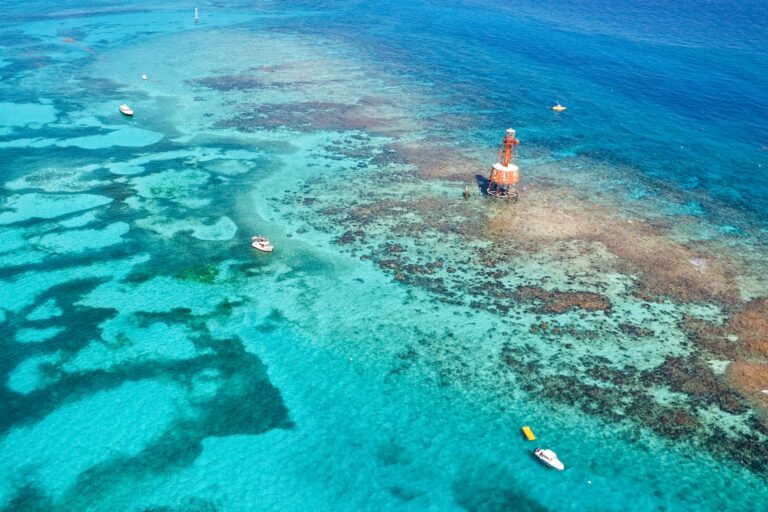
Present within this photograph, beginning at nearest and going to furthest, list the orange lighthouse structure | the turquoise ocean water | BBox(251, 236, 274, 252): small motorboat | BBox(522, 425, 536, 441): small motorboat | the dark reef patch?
the turquoise ocean water
BBox(522, 425, 536, 441): small motorboat
the dark reef patch
BBox(251, 236, 274, 252): small motorboat
the orange lighthouse structure

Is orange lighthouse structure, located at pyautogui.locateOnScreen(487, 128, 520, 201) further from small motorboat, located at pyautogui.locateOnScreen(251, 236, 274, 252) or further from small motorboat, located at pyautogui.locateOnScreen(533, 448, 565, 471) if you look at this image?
small motorboat, located at pyautogui.locateOnScreen(533, 448, 565, 471)

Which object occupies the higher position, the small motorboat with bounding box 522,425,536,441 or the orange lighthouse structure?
the orange lighthouse structure

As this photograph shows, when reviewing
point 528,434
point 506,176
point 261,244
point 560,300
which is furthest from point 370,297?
point 506,176

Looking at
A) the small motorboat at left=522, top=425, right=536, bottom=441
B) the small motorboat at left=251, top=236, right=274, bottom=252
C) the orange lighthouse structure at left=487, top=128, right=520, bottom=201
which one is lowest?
the small motorboat at left=522, top=425, right=536, bottom=441

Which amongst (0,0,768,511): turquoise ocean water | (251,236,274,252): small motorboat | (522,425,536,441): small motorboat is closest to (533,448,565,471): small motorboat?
(0,0,768,511): turquoise ocean water

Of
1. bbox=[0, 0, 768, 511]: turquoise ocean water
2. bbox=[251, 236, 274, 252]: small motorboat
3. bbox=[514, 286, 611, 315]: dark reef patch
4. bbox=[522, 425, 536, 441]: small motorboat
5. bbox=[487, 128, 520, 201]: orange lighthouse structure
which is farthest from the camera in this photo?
bbox=[487, 128, 520, 201]: orange lighthouse structure

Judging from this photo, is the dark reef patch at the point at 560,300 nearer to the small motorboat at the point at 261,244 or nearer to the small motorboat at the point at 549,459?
→ the small motorboat at the point at 549,459
